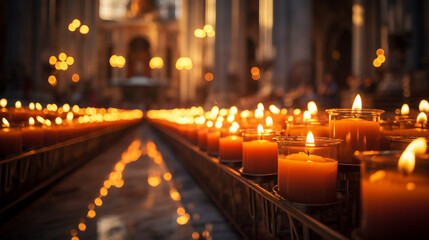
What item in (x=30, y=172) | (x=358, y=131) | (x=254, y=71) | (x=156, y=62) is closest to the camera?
(x=358, y=131)

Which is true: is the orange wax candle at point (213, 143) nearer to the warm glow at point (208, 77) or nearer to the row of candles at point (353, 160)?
the row of candles at point (353, 160)

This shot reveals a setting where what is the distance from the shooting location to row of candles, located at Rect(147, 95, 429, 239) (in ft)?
2.59

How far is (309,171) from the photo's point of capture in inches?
47.3

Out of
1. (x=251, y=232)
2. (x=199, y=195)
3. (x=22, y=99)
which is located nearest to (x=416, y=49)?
(x=199, y=195)

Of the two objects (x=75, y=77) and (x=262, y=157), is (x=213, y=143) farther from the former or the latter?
(x=75, y=77)

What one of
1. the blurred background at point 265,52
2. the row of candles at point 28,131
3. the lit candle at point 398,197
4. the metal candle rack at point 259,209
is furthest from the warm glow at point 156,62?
the lit candle at point 398,197

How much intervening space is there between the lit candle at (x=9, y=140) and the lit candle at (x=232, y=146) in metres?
1.61

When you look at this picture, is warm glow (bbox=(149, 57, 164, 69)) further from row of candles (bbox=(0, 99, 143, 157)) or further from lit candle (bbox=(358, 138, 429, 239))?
lit candle (bbox=(358, 138, 429, 239))

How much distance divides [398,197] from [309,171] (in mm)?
417

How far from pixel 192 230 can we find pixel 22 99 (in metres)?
10.7

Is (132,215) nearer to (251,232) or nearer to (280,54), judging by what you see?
(251,232)

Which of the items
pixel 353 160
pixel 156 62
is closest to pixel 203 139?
pixel 353 160

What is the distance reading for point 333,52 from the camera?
862 inches

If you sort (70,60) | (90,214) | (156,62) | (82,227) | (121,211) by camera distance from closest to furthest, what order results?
(82,227), (90,214), (121,211), (70,60), (156,62)
